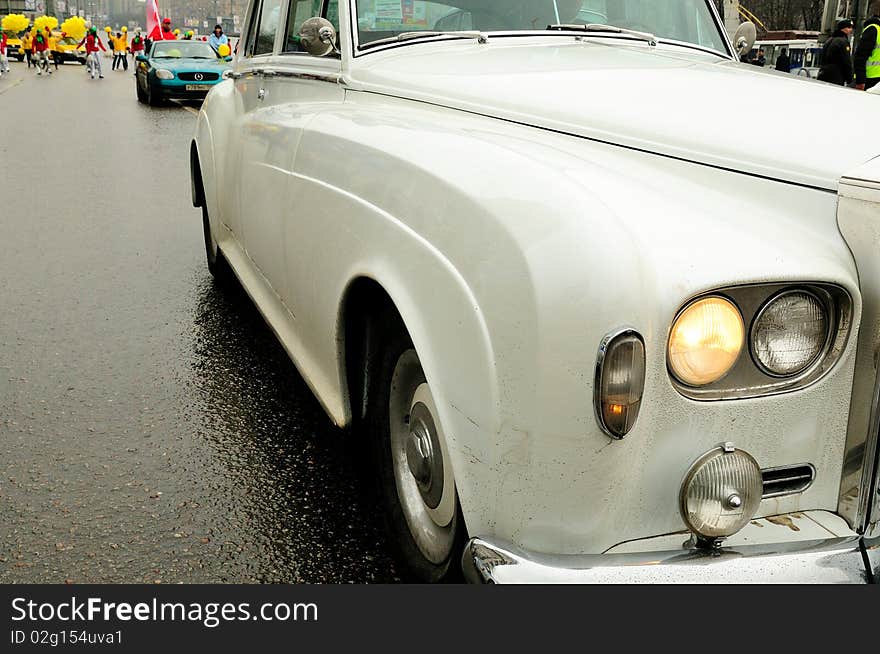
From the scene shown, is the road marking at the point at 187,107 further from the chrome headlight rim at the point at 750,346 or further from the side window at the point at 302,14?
the chrome headlight rim at the point at 750,346

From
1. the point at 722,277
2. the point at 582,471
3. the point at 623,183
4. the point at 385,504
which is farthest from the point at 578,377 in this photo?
the point at 385,504

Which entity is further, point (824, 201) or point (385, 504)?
point (385, 504)

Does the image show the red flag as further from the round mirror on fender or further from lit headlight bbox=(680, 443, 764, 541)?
lit headlight bbox=(680, 443, 764, 541)

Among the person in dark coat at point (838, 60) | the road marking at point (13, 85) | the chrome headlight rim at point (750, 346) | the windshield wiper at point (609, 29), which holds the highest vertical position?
the windshield wiper at point (609, 29)

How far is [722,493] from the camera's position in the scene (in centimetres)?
172

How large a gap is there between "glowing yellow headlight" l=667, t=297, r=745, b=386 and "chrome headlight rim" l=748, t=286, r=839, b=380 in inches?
1.3

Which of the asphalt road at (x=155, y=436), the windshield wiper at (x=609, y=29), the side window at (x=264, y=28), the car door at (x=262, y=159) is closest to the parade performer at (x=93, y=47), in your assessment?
the asphalt road at (x=155, y=436)

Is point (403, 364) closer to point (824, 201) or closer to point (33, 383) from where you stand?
point (824, 201)

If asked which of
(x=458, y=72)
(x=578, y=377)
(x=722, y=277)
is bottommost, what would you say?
(x=578, y=377)

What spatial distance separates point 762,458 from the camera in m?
1.79

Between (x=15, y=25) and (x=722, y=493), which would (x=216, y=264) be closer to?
(x=722, y=493)

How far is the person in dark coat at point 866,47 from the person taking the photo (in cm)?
1156

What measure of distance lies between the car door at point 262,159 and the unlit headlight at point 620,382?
1.76 m

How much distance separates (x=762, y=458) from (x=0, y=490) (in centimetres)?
233
